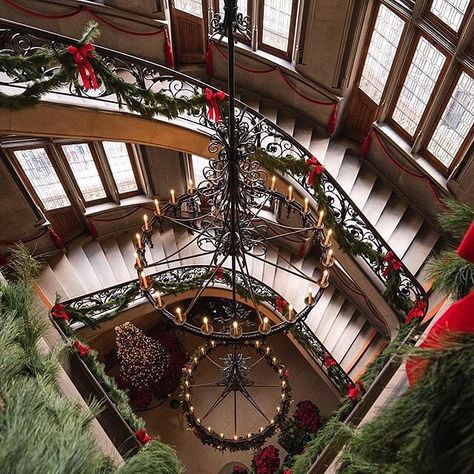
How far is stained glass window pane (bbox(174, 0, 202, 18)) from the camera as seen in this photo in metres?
8.62

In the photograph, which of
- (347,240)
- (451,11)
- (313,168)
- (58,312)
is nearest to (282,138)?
(313,168)

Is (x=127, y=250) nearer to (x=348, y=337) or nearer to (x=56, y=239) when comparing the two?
(x=56, y=239)

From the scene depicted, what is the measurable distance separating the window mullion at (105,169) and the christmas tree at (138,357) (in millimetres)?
2899

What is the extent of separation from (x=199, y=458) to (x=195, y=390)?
1.43 meters

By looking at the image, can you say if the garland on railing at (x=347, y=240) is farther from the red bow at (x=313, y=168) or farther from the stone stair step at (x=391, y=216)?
the stone stair step at (x=391, y=216)

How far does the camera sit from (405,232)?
7.68 meters

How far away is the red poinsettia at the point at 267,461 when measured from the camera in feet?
28.0

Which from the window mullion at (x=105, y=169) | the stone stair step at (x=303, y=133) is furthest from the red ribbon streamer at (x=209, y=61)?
the window mullion at (x=105, y=169)

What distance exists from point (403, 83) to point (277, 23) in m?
2.70

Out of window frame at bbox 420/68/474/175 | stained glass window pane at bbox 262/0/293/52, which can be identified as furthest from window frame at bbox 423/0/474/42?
stained glass window pane at bbox 262/0/293/52

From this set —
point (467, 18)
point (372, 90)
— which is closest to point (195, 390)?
point (372, 90)

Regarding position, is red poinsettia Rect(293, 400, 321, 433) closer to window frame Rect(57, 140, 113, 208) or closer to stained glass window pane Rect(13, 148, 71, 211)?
window frame Rect(57, 140, 113, 208)

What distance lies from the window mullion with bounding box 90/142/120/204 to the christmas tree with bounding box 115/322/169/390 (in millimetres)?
2899

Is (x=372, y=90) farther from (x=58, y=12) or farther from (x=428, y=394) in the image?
(x=428, y=394)
